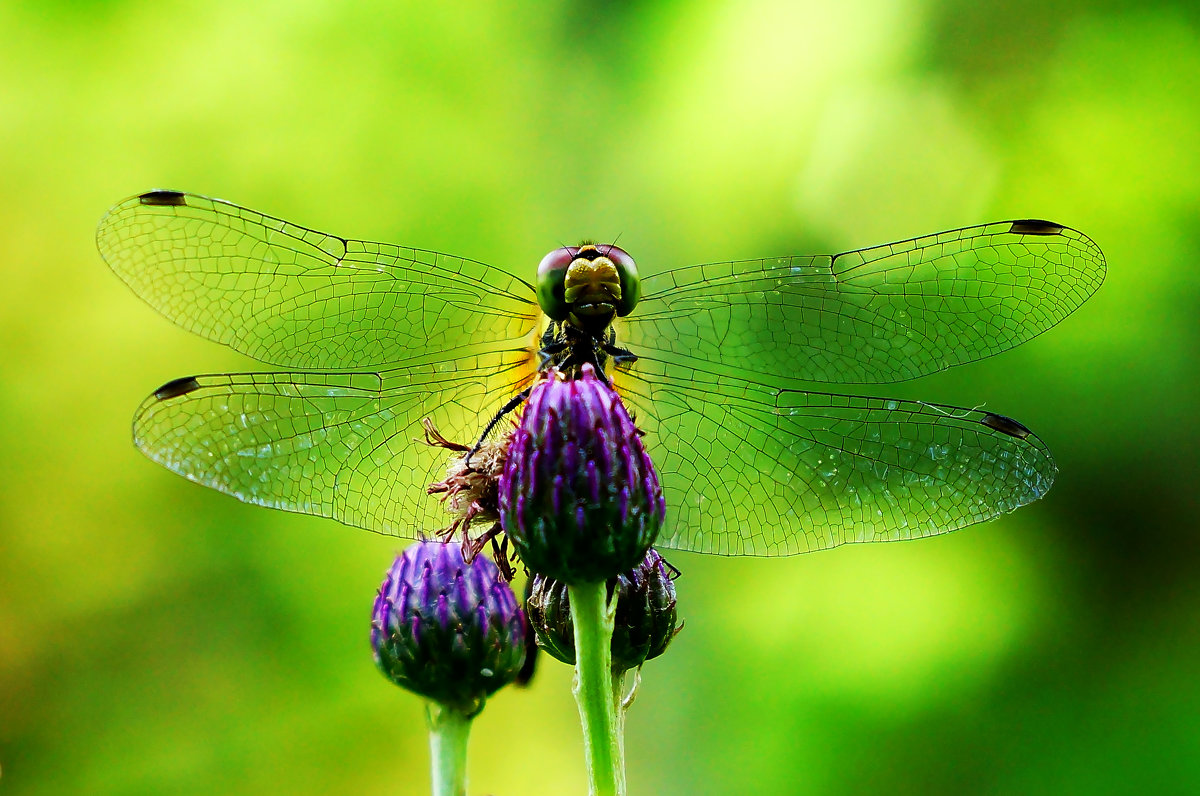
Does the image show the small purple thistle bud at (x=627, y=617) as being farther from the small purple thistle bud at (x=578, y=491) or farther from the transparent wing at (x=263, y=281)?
the transparent wing at (x=263, y=281)

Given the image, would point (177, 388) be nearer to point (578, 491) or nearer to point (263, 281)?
point (263, 281)

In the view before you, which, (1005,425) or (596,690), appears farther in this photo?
(1005,425)

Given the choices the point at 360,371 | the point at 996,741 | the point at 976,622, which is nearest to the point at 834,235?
the point at 976,622

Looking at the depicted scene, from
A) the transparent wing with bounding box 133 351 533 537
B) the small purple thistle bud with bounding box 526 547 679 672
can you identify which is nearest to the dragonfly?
the transparent wing with bounding box 133 351 533 537

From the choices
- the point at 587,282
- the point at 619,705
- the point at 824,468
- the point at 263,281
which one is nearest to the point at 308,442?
the point at 263,281

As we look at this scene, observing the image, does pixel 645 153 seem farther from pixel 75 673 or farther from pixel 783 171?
pixel 75 673
